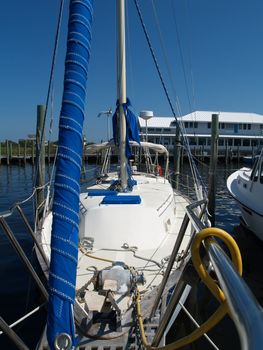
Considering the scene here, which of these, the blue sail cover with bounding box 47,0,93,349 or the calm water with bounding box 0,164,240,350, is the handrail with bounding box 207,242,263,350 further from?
the calm water with bounding box 0,164,240,350

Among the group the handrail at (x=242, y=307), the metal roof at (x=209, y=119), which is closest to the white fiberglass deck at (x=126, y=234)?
the handrail at (x=242, y=307)

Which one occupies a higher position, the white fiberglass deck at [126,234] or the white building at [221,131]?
the white building at [221,131]

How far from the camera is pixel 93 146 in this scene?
12734 mm

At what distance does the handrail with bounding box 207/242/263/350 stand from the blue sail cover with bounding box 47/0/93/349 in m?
1.28

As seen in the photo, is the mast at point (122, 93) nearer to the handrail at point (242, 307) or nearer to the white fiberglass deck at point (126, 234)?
the white fiberglass deck at point (126, 234)

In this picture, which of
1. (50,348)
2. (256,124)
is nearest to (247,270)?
(50,348)

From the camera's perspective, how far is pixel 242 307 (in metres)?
1.20

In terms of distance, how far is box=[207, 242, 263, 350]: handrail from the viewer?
102 cm

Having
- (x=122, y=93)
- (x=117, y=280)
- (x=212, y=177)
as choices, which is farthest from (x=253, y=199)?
(x=117, y=280)

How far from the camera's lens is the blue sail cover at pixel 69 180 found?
252 centimetres

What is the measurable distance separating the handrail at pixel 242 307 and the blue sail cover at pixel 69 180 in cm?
128

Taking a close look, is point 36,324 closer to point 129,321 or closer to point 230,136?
point 129,321

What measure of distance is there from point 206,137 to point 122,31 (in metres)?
46.1

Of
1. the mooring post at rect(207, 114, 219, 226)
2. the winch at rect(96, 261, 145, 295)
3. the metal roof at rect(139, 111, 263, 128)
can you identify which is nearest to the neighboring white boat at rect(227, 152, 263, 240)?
the mooring post at rect(207, 114, 219, 226)
